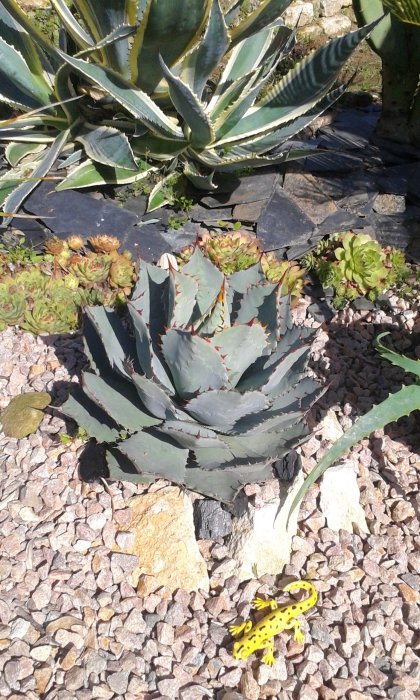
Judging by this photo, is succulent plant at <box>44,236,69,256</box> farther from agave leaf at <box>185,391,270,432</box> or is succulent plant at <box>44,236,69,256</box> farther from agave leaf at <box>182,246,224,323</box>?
agave leaf at <box>185,391,270,432</box>

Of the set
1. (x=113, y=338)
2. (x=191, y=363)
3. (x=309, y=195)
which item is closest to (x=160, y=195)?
(x=309, y=195)

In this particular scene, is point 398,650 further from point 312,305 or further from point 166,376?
point 312,305

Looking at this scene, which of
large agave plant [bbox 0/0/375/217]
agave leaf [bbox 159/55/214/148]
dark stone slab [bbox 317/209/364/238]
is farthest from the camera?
dark stone slab [bbox 317/209/364/238]

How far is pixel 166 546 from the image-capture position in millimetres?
1939

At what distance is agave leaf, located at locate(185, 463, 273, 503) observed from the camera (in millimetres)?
1846

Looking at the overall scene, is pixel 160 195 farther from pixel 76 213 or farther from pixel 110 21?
pixel 110 21

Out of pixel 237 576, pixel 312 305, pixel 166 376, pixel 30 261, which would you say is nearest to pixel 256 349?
pixel 166 376

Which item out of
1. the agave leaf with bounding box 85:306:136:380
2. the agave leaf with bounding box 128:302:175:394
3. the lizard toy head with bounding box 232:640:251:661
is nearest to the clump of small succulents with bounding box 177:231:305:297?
the agave leaf with bounding box 85:306:136:380

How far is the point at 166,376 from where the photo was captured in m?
1.92

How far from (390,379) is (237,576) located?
3.93 ft

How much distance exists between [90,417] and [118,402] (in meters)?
0.12

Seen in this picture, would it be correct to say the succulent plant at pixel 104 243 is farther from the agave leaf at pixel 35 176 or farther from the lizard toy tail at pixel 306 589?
the lizard toy tail at pixel 306 589

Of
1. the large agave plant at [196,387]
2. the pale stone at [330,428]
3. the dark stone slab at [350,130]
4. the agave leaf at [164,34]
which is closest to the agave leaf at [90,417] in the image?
the large agave plant at [196,387]

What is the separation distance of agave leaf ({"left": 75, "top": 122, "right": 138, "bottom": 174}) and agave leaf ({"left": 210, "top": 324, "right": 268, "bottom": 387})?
1.65m
